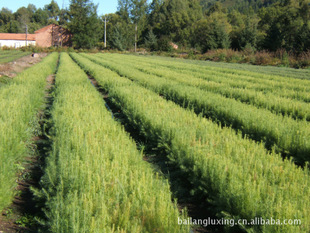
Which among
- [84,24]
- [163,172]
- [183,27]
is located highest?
[183,27]

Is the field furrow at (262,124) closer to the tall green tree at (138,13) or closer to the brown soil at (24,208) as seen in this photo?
the brown soil at (24,208)

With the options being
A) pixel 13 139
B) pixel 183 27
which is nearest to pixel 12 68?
pixel 13 139

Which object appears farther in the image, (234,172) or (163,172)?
(163,172)

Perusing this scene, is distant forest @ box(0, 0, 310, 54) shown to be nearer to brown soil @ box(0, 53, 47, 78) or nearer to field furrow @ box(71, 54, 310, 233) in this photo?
brown soil @ box(0, 53, 47, 78)

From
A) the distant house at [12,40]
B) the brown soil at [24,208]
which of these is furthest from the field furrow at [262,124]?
the distant house at [12,40]

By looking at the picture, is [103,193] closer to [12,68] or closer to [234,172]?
[234,172]

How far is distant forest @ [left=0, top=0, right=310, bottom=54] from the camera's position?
36688 mm

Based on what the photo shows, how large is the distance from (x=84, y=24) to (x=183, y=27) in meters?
27.9

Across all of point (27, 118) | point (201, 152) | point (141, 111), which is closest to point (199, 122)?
point (141, 111)

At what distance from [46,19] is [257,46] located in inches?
4235

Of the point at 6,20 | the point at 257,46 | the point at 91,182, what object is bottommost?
the point at 91,182

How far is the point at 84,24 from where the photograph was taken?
2566 inches

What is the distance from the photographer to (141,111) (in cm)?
593

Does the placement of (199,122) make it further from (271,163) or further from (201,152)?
(271,163)
